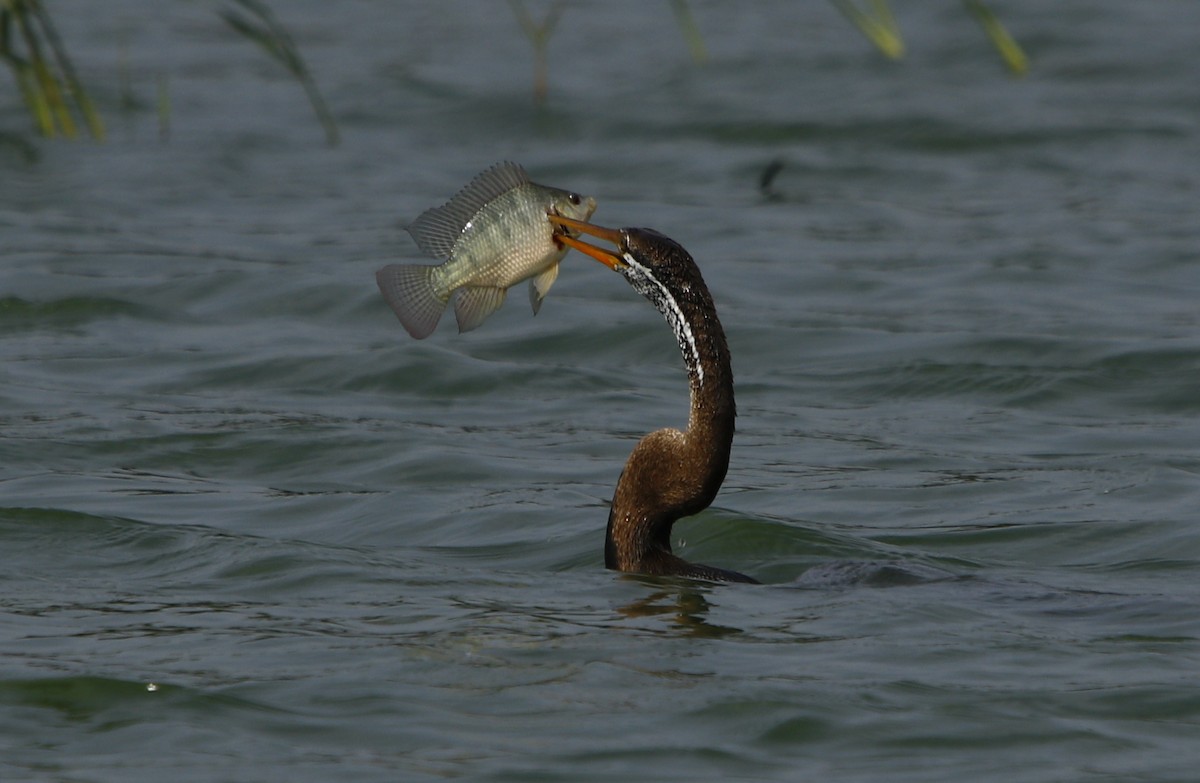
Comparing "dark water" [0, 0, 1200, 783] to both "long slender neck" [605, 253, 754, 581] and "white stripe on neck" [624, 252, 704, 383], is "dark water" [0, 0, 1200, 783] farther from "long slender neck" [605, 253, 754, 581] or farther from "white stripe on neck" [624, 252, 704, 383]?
"white stripe on neck" [624, 252, 704, 383]

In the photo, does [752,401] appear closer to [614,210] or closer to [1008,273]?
[1008,273]

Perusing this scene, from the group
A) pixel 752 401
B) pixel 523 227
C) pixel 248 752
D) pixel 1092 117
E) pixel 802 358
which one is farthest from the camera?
pixel 1092 117

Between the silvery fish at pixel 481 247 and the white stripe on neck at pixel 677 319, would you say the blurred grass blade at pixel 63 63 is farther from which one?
the white stripe on neck at pixel 677 319

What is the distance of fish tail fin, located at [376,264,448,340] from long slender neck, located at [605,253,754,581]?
63 centimetres

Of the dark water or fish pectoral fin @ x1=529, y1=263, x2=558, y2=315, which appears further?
fish pectoral fin @ x1=529, y1=263, x2=558, y2=315

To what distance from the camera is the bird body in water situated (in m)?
6.68

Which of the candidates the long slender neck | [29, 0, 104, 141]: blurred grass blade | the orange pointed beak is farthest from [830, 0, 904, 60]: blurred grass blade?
the long slender neck

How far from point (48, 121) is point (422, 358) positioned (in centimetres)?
631

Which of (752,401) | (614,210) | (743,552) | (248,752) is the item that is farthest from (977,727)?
(614,210)

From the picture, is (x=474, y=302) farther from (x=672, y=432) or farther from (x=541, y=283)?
(x=672, y=432)

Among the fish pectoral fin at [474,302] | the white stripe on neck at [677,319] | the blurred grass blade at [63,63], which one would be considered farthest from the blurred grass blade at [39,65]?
the white stripe on neck at [677,319]

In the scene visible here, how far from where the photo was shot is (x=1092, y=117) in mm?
19469

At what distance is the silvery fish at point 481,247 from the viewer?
6.55 m

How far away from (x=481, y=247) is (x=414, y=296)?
0.27 metres
